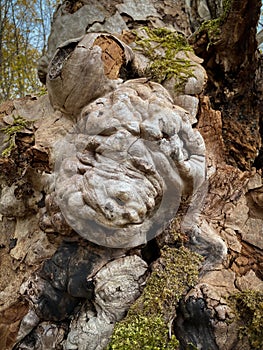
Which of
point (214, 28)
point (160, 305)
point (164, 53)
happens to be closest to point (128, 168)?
point (160, 305)

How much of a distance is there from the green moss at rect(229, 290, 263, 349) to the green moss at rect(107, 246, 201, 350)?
6.9 inches

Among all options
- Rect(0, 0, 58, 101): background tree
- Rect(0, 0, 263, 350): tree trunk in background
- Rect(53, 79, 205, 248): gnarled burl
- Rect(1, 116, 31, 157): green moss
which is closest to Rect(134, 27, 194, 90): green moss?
Rect(0, 0, 263, 350): tree trunk in background

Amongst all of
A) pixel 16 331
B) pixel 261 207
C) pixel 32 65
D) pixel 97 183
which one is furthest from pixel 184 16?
pixel 32 65

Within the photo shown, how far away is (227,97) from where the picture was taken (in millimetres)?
2189

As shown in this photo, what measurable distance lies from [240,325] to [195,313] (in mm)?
164

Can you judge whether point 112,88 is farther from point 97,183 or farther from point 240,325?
point 240,325

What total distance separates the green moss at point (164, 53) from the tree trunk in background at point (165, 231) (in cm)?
13

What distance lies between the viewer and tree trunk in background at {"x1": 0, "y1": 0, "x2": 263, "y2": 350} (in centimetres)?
124

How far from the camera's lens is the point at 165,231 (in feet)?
4.77

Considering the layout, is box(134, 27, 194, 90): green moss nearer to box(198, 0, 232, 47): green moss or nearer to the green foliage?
box(198, 0, 232, 47): green moss

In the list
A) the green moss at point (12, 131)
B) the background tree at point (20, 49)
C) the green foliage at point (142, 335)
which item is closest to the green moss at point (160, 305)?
the green foliage at point (142, 335)

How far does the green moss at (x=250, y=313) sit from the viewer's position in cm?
120

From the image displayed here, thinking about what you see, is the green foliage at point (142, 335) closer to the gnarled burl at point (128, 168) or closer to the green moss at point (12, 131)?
the gnarled burl at point (128, 168)

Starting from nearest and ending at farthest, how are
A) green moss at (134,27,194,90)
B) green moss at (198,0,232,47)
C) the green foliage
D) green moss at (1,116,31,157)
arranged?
the green foliage < green moss at (1,116,31,157) < green moss at (134,27,194,90) < green moss at (198,0,232,47)
